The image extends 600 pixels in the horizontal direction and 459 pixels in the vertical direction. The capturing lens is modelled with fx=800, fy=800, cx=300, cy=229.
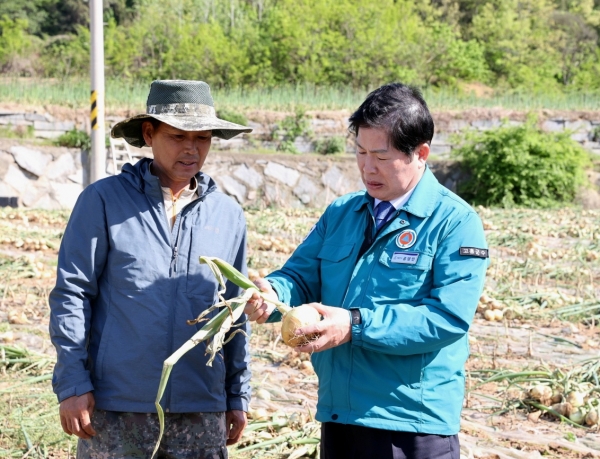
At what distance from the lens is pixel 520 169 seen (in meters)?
15.1

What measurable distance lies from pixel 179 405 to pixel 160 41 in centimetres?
2551

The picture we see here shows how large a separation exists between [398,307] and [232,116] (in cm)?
1369

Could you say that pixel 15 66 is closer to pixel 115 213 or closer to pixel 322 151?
pixel 322 151

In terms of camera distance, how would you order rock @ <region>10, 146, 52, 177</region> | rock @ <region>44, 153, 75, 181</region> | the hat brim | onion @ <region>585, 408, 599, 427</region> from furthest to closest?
rock @ <region>44, 153, 75, 181</region>
rock @ <region>10, 146, 52, 177</region>
onion @ <region>585, 408, 599, 427</region>
the hat brim

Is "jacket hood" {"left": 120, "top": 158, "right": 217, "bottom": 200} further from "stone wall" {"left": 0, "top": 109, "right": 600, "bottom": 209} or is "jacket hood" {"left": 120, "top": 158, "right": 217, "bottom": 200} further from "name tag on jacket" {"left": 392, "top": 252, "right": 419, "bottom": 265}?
"stone wall" {"left": 0, "top": 109, "right": 600, "bottom": 209}

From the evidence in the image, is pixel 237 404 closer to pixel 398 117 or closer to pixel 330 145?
pixel 398 117

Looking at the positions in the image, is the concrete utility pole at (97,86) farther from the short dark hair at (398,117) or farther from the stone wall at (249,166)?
the short dark hair at (398,117)

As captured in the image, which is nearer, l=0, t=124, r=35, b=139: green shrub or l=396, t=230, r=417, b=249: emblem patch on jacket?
l=396, t=230, r=417, b=249: emblem patch on jacket

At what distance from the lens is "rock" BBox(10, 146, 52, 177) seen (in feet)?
43.9

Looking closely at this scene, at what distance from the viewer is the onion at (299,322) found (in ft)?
6.74

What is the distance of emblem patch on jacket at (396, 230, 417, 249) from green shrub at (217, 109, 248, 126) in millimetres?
13265

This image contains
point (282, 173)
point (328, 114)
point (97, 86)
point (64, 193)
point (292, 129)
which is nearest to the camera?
point (97, 86)

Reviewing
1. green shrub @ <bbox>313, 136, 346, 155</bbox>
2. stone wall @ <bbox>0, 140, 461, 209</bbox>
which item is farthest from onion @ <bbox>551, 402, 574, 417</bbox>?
green shrub @ <bbox>313, 136, 346, 155</bbox>

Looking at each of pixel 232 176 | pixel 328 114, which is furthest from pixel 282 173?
pixel 328 114
